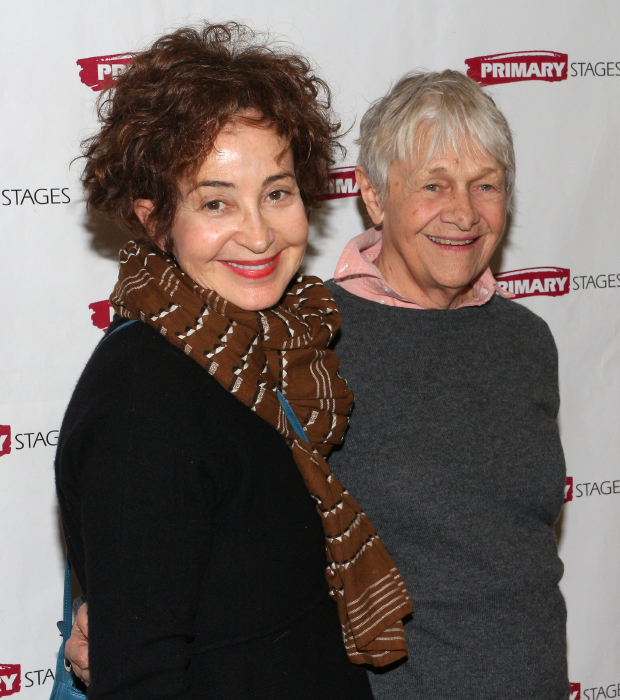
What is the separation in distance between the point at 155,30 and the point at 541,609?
4.79 ft

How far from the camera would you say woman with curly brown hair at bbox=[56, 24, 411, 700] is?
891 mm

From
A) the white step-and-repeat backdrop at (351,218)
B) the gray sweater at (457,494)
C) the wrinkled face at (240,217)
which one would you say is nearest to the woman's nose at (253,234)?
the wrinkled face at (240,217)

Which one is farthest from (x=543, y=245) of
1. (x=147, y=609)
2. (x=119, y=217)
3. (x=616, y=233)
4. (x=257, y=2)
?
(x=147, y=609)

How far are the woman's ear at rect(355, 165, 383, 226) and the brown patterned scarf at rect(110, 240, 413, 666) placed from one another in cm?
30

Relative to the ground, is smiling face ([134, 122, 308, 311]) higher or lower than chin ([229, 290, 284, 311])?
higher

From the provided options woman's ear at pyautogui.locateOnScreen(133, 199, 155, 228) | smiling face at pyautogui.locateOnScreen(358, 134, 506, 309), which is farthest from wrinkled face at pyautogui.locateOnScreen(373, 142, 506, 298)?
woman's ear at pyautogui.locateOnScreen(133, 199, 155, 228)

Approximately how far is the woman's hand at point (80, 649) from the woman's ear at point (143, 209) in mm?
572

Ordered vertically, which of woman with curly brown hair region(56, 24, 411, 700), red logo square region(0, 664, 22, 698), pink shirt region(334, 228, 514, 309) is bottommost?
red logo square region(0, 664, 22, 698)

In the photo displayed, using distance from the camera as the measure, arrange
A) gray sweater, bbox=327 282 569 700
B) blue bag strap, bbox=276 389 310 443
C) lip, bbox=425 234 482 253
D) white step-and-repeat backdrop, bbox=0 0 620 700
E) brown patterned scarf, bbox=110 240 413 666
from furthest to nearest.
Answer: white step-and-repeat backdrop, bbox=0 0 620 700
lip, bbox=425 234 482 253
gray sweater, bbox=327 282 569 700
blue bag strap, bbox=276 389 310 443
brown patterned scarf, bbox=110 240 413 666

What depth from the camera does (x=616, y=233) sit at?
214cm

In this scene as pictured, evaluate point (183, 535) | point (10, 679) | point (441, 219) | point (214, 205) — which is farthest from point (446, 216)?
point (10, 679)

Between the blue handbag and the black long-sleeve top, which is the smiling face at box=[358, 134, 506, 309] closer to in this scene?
the black long-sleeve top

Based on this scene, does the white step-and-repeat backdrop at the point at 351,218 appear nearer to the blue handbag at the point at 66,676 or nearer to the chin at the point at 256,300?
the blue handbag at the point at 66,676

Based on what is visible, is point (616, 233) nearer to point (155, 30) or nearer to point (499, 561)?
point (499, 561)
